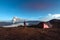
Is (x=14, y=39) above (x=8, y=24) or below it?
below

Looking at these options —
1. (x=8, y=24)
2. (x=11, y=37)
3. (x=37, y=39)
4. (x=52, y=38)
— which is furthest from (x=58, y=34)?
(x=8, y=24)

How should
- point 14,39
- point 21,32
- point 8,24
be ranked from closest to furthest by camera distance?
point 14,39, point 21,32, point 8,24

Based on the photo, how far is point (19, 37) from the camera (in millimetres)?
19531

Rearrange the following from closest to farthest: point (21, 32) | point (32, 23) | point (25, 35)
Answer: point (25, 35) → point (21, 32) → point (32, 23)

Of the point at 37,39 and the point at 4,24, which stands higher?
the point at 4,24

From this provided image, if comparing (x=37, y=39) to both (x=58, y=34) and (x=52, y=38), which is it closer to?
(x=52, y=38)

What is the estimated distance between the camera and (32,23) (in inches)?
1345

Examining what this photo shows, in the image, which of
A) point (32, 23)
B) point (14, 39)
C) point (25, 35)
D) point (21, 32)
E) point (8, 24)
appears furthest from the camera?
point (32, 23)

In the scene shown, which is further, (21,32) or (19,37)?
(21,32)

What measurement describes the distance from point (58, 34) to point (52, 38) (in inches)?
82.6

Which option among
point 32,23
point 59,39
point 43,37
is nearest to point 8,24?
point 32,23

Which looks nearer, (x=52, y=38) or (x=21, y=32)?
(x=52, y=38)

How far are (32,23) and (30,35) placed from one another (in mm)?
13785

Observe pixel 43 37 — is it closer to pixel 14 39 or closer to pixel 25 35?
pixel 25 35
